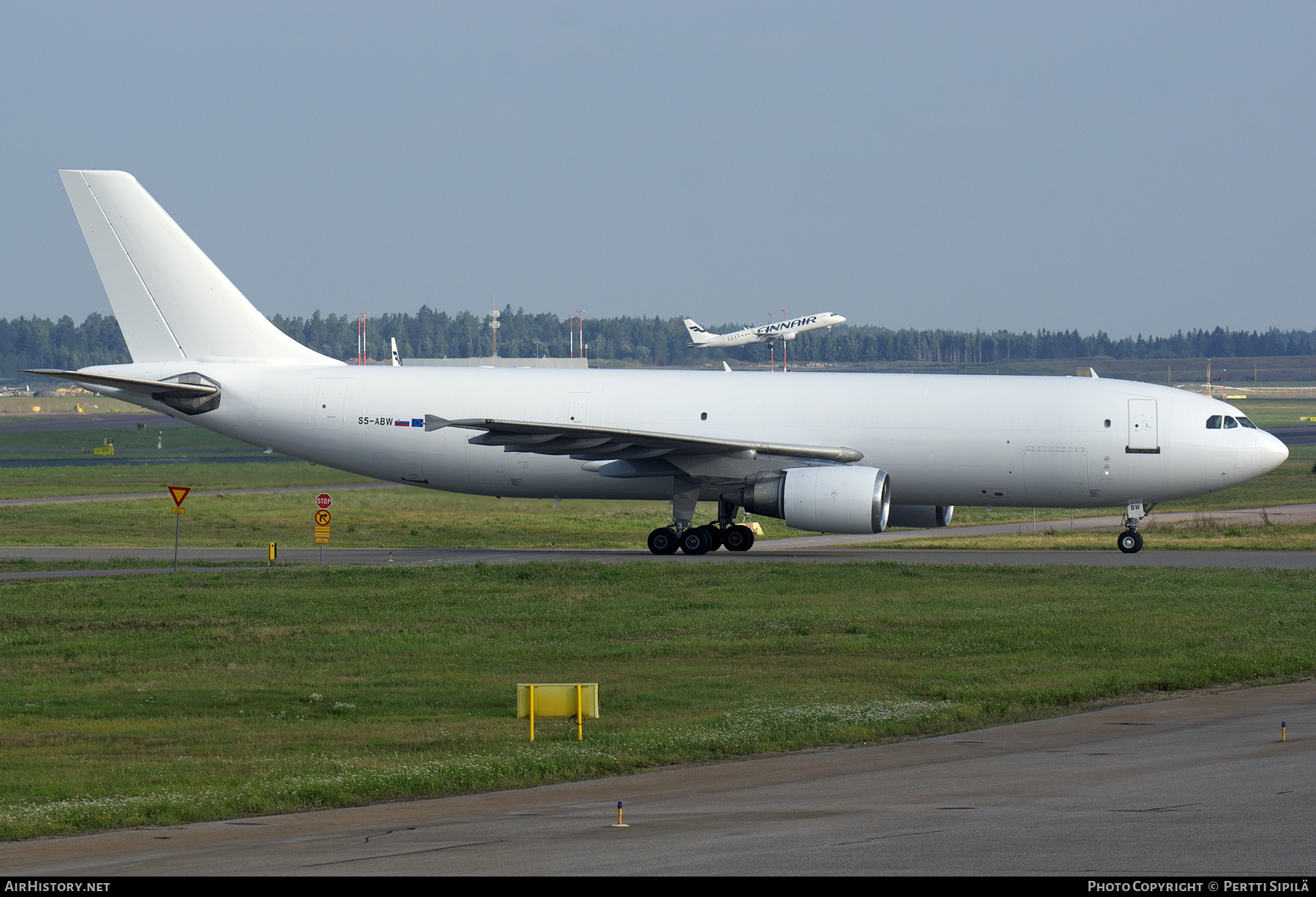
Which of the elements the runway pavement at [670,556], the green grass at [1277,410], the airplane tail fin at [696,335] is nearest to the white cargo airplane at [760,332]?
the airplane tail fin at [696,335]

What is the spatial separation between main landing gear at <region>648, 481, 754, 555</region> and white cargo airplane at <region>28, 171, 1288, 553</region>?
0.05 m

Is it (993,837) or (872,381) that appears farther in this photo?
(872,381)

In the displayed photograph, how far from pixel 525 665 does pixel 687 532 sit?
1609cm

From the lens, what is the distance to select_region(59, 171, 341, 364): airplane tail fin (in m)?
36.7

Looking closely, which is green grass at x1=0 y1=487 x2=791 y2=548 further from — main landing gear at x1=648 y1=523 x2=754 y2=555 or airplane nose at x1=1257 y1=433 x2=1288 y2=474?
airplane nose at x1=1257 y1=433 x2=1288 y2=474

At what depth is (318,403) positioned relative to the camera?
121 feet

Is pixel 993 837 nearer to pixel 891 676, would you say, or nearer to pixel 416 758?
pixel 416 758

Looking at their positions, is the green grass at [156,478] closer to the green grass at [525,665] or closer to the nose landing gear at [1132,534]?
the green grass at [525,665]

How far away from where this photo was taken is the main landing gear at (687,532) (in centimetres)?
3544

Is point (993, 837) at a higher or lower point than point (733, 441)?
lower

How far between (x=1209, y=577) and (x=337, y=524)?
90.5ft

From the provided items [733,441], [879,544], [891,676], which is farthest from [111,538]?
[891,676]
